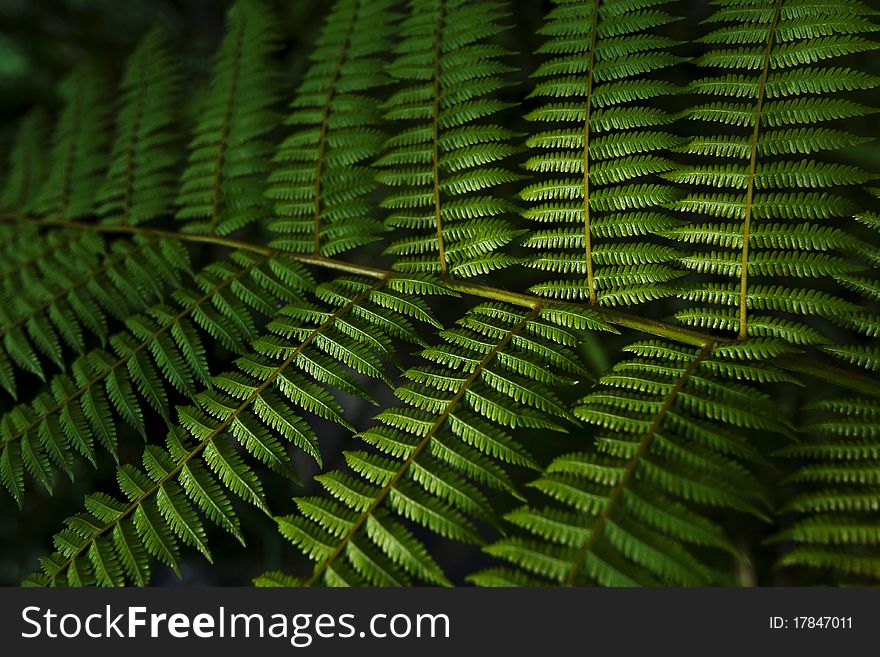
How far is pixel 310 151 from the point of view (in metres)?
1.88

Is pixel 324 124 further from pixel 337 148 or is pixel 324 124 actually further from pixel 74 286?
pixel 74 286

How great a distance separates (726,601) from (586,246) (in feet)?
2.71

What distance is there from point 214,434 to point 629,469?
3.03 ft

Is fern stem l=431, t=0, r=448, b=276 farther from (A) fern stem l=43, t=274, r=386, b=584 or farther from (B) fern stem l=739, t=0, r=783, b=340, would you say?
(B) fern stem l=739, t=0, r=783, b=340

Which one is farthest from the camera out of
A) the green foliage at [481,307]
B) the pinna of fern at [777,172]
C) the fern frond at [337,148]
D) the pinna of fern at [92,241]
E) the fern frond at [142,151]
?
the fern frond at [142,151]

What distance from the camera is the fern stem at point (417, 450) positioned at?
1.22m

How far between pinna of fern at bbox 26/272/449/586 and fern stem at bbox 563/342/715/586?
1.98 ft

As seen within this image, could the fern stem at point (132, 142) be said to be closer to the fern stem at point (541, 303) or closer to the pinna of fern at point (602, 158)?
the fern stem at point (541, 303)

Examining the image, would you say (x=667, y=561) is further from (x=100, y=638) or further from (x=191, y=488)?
(x=100, y=638)

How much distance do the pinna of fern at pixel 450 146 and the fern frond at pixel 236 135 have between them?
476 millimetres

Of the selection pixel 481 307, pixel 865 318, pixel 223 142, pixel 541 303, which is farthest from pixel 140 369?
pixel 865 318

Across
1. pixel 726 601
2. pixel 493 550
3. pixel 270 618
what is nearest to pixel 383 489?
pixel 493 550

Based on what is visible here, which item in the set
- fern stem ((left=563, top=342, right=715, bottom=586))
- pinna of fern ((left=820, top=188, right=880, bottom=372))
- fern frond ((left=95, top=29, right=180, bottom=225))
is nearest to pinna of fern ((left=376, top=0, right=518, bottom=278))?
fern stem ((left=563, top=342, right=715, bottom=586))

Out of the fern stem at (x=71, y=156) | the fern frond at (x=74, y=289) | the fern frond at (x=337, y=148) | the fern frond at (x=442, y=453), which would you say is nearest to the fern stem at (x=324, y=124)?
the fern frond at (x=337, y=148)
